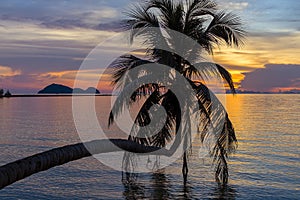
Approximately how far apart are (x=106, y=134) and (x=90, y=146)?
47.1 m

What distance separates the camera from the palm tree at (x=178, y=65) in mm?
14539

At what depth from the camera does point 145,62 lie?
14789 mm

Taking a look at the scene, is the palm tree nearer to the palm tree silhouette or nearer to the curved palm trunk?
the palm tree silhouette

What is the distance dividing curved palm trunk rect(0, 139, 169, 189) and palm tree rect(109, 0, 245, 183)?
7.33 metres

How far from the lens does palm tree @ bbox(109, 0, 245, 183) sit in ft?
47.7

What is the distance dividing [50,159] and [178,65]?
414 inches

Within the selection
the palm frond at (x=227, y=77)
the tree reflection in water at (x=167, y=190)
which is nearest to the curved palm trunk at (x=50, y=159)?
the palm frond at (x=227, y=77)

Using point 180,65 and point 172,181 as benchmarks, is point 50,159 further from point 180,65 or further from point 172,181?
point 172,181

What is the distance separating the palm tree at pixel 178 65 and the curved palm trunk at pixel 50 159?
7334mm

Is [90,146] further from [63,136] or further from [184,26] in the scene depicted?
[63,136]

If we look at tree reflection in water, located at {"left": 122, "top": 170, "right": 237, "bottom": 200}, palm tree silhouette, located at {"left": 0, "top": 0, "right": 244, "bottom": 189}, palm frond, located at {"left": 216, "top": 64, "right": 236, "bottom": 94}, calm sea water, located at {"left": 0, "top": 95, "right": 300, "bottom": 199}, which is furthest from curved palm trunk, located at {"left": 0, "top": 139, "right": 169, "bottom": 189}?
tree reflection in water, located at {"left": 122, "top": 170, "right": 237, "bottom": 200}

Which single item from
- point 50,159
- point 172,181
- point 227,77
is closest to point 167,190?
point 172,181

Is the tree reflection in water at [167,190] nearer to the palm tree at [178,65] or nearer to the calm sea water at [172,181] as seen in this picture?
the calm sea water at [172,181]

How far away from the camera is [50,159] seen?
17.4ft
